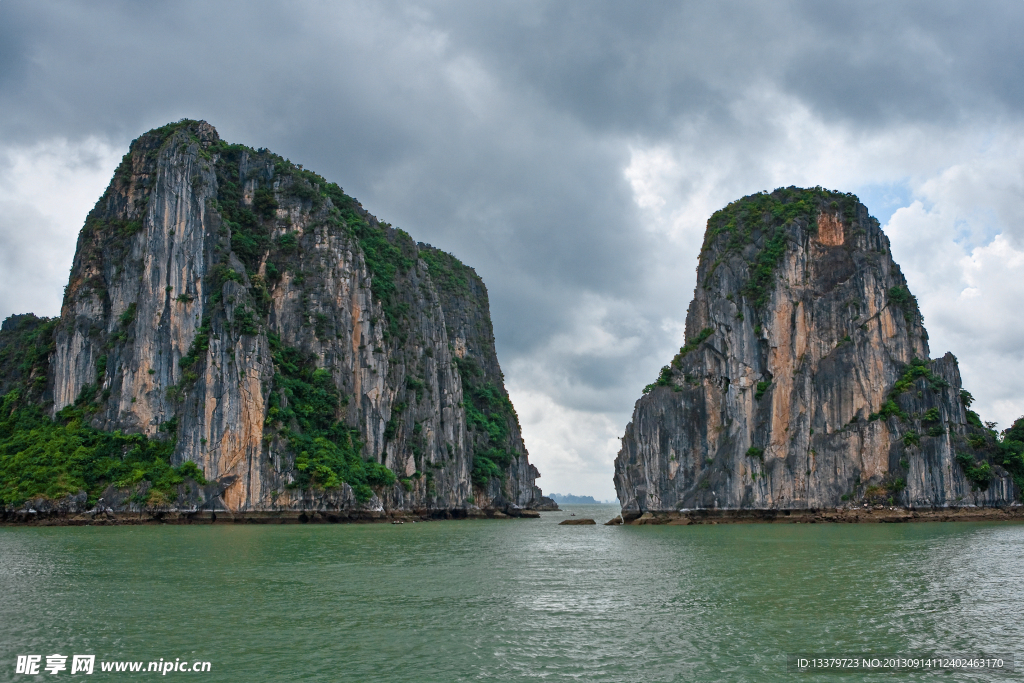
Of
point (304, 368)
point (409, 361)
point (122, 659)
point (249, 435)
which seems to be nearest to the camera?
Answer: point (122, 659)

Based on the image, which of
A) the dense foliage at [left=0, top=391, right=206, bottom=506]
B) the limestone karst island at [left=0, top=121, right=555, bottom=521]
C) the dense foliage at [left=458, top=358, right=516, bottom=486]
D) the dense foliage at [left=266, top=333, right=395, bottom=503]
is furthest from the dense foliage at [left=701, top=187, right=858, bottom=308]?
the dense foliage at [left=0, top=391, right=206, bottom=506]

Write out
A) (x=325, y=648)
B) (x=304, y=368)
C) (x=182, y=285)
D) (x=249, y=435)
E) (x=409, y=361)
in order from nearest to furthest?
(x=325, y=648) → (x=249, y=435) → (x=182, y=285) → (x=304, y=368) → (x=409, y=361)

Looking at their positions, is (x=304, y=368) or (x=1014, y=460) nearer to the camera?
(x=1014, y=460)

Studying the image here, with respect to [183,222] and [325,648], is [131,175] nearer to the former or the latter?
[183,222]

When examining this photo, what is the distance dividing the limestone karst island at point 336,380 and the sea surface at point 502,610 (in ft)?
107

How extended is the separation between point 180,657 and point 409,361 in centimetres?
9172

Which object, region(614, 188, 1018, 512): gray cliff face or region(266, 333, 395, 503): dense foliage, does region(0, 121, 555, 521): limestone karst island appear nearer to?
region(266, 333, 395, 503): dense foliage

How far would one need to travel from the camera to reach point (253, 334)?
269 feet

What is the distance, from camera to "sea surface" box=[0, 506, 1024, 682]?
18328 millimetres

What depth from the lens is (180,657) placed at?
18.4 m

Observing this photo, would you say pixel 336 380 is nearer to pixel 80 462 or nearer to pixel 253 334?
pixel 253 334

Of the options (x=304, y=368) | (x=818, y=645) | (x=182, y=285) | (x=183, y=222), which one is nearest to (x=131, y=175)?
(x=183, y=222)

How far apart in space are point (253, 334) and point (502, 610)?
2476 inches

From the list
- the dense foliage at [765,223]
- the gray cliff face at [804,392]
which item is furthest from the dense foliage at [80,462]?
the dense foliage at [765,223]
